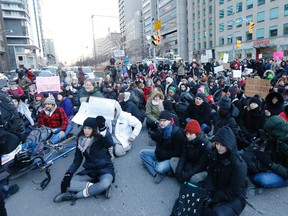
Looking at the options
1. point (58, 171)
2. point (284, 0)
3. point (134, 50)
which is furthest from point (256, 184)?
point (134, 50)

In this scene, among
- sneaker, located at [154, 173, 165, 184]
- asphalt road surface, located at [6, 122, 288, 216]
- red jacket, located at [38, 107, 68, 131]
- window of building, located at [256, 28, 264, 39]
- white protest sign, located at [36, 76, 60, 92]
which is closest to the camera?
asphalt road surface, located at [6, 122, 288, 216]

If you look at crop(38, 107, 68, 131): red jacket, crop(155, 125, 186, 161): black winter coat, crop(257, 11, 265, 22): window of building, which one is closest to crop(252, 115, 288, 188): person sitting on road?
crop(155, 125, 186, 161): black winter coat

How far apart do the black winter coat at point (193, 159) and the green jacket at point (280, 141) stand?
3.04 feet

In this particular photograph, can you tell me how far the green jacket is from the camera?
3110 millimetres

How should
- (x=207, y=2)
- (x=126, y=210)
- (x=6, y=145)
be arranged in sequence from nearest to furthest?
(x=6, y=145) → (x=126, y=210) → (x=207, y=2)

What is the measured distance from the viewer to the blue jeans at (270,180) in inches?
127

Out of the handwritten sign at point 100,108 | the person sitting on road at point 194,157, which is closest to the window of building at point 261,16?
the handwritten sign at point 100,108

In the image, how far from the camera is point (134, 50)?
178 ft

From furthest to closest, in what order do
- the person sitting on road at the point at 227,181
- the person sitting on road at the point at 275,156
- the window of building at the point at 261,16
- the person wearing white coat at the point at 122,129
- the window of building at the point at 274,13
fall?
1. the window of building at the point at 261,16
2. the window of building at the point at 274,13
3. the person wearing white coat at the point at 122,129
4. the person sitting on road at the point at 275,156
5. the person sitting on road at the point at 227,181

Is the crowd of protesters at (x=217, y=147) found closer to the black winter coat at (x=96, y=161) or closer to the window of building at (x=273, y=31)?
the black winter coat at (x=96, y=161)

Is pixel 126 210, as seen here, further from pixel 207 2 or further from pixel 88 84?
pixel 207 2

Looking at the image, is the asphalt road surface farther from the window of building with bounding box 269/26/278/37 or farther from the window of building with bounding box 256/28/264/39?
the window of building with bounding box 256/28/264/39

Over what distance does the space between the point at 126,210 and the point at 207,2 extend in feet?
184

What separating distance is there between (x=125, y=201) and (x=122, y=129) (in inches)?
78.5
